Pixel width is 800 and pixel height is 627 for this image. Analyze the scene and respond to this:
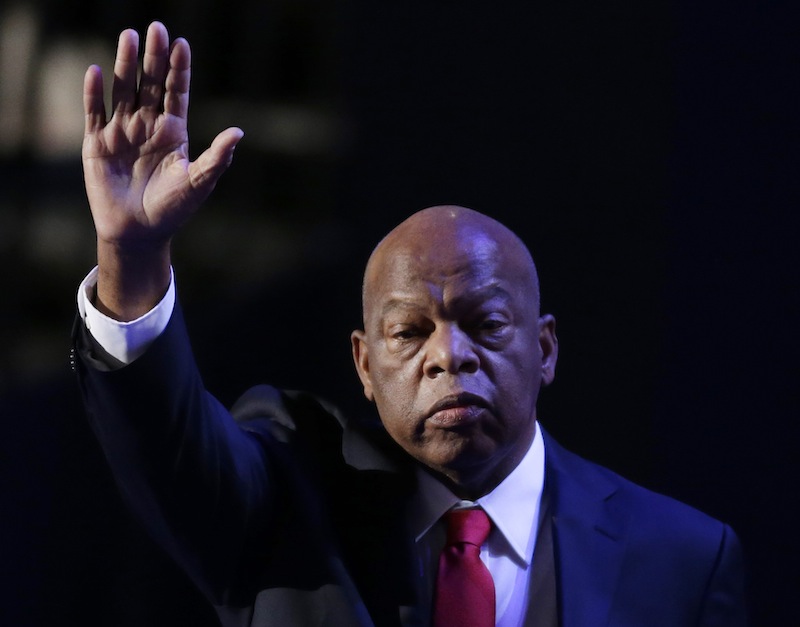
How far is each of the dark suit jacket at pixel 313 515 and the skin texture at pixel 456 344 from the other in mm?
104

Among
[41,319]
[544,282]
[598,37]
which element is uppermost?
[598,37]

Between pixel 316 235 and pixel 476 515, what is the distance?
82 centimetres

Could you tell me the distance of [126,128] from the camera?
4.25 feet

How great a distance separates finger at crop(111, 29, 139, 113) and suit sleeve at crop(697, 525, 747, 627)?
96 cm

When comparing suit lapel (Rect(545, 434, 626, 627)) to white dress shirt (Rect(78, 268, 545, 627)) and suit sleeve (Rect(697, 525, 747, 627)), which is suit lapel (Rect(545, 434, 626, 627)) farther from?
suit sleeve (Rect(697, 525, 747, 627))

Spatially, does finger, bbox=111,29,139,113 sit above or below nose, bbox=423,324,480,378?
above

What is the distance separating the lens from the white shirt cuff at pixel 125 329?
49.1 inches

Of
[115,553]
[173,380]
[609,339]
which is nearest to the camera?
[173,380]

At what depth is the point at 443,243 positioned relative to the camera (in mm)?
1496

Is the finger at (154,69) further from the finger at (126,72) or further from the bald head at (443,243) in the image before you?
the bald head at (443,243)

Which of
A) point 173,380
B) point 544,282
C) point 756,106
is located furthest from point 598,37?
point 173,380

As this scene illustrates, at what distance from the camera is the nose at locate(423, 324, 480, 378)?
1.42 m

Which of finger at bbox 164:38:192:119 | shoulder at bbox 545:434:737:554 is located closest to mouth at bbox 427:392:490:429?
shoulder at bbox 545:434:737:554

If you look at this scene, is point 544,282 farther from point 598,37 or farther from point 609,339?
point 598,37
